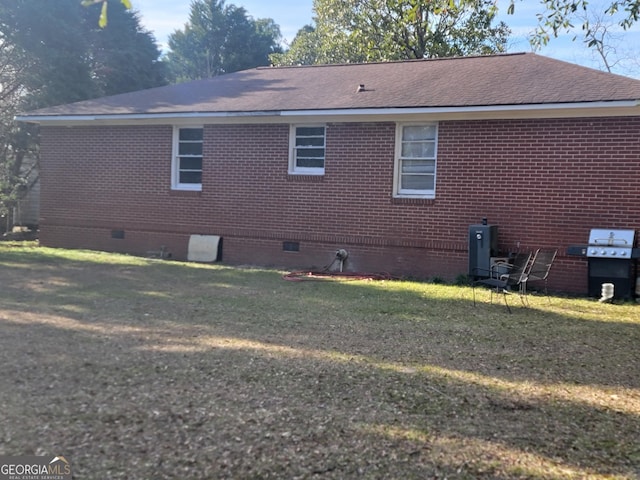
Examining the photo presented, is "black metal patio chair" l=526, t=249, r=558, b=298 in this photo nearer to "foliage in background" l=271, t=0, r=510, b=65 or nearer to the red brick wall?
the red brick wall

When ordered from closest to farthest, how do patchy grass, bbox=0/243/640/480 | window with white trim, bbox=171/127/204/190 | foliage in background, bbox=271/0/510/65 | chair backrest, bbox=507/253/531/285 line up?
patchy grass, bbox=0/243/640/480 < chair backrest, bbox=507/253/531/285 < window with white trim, bbox=171/127/204/190 < foliage in background, bbox=271/0/510/65

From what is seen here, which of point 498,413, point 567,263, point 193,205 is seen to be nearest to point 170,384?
point 498,413

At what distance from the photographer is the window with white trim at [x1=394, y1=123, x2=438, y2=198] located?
11.8 m

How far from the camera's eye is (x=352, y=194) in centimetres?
1229

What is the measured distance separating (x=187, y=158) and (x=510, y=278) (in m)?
8.14

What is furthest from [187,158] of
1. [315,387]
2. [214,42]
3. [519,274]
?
[214,42]

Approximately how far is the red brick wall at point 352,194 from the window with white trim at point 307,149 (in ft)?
0.70

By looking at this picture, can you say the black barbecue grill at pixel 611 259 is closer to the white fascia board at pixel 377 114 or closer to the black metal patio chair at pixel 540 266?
the black metal patio chair at pixel 540 266

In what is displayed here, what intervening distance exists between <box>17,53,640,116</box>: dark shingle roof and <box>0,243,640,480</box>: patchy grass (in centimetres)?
406

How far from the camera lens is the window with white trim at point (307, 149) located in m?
12.7

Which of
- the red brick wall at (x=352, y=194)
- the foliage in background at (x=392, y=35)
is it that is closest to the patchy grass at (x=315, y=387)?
the red brick wall at (x=352, y=194)

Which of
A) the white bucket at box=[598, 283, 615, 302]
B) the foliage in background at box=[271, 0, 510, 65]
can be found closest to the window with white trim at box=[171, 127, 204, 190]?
the white bucket at box=[598, 283, 615, 302]

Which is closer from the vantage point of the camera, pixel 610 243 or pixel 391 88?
pixel 610 243

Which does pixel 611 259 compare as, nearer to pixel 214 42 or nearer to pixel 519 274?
pixel 519 274
